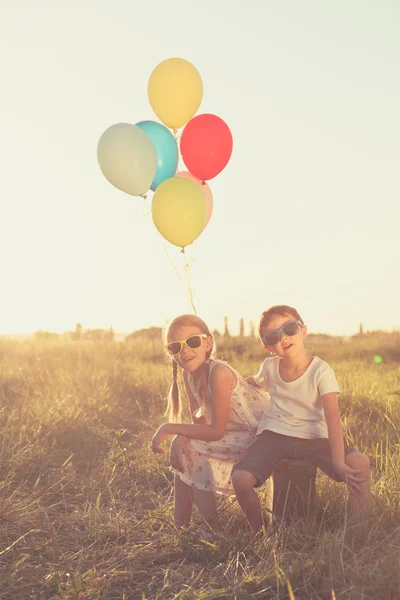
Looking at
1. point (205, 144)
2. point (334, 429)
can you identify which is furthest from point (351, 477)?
point (205, 144)

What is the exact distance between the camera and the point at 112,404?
6.37 m

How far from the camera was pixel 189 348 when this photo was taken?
10.1 ft

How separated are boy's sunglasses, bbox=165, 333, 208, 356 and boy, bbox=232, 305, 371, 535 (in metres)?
0.31

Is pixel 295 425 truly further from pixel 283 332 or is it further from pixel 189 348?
pixel 189 348

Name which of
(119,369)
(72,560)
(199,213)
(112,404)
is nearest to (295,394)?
(72,560)

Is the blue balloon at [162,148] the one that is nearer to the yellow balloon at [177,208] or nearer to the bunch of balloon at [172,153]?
the bunch of balloon at [172,153]

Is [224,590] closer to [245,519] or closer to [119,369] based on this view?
[245,519]

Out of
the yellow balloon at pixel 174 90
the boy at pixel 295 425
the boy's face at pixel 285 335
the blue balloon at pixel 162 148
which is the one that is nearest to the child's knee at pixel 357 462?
the boy at pixel 295 425

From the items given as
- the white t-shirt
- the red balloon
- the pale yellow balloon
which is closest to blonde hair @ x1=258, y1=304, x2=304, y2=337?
the white t-shirt

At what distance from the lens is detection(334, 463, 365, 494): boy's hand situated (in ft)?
8.74

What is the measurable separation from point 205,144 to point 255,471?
301cm

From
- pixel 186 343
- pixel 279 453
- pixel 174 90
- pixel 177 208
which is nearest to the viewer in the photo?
pixel 279 453

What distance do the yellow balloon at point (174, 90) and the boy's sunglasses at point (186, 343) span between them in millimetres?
2699

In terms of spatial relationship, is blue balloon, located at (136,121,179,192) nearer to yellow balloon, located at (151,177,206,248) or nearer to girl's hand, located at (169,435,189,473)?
yellow balloon, located at (151,177,206,248)
